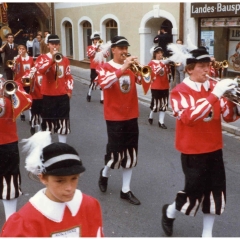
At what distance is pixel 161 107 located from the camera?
28.8 ft

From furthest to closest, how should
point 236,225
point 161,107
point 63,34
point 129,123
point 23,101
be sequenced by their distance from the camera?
point 63,34, point 161,107, point 129,123, point 236,225, point 23,101

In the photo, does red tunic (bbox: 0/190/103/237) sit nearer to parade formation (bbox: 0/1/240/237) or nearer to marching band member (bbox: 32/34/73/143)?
parade formation (bbox: 0/1/240/237)

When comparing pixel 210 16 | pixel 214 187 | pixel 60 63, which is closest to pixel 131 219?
pixel 214 187

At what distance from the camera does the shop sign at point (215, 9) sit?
1112 centimetres

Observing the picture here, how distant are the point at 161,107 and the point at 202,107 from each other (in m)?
5.30

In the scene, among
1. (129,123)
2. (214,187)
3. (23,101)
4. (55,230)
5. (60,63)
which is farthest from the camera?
(60,63)

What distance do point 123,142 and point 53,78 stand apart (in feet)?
7.15

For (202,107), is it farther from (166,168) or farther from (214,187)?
(166,168)

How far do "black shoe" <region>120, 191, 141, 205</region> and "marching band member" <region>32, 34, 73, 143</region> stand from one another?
1946 millimetres

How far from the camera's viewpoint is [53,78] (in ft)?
21.8

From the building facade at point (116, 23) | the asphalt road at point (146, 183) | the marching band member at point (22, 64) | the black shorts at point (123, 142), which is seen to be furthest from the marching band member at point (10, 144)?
the building facade at point (116, 23)

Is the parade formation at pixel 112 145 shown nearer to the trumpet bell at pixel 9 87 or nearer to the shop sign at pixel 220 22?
the trumpet bell at pixel 9 87

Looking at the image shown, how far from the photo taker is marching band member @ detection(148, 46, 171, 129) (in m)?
8.60

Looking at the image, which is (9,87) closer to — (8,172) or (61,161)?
(8,172)
